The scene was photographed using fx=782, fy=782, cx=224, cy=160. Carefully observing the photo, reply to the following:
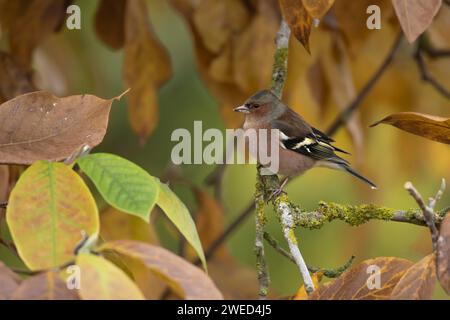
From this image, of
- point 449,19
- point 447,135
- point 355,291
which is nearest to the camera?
point 355,291

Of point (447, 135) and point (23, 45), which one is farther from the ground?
point (23, 45)

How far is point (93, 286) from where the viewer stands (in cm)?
162

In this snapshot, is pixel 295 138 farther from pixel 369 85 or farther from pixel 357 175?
pixel 369 85

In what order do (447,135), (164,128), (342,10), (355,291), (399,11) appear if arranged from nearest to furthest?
(355,291)
(399,11)
(447,135)
(342,10)
(164,128)

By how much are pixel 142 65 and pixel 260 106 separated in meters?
→ 1.18

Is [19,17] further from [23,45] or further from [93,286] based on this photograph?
[93,286]

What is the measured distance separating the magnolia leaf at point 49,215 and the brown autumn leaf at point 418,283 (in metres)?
0.73

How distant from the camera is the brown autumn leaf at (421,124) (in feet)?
7.47

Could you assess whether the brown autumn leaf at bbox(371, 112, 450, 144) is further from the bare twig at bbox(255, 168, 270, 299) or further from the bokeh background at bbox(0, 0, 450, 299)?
the bokeh background at bbox(0, 0, 450, 299)

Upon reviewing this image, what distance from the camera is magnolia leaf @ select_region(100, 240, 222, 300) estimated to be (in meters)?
1.70

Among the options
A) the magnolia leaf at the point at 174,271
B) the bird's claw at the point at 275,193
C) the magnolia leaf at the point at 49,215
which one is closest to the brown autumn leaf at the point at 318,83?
the bird's claw at the point at 275,193
